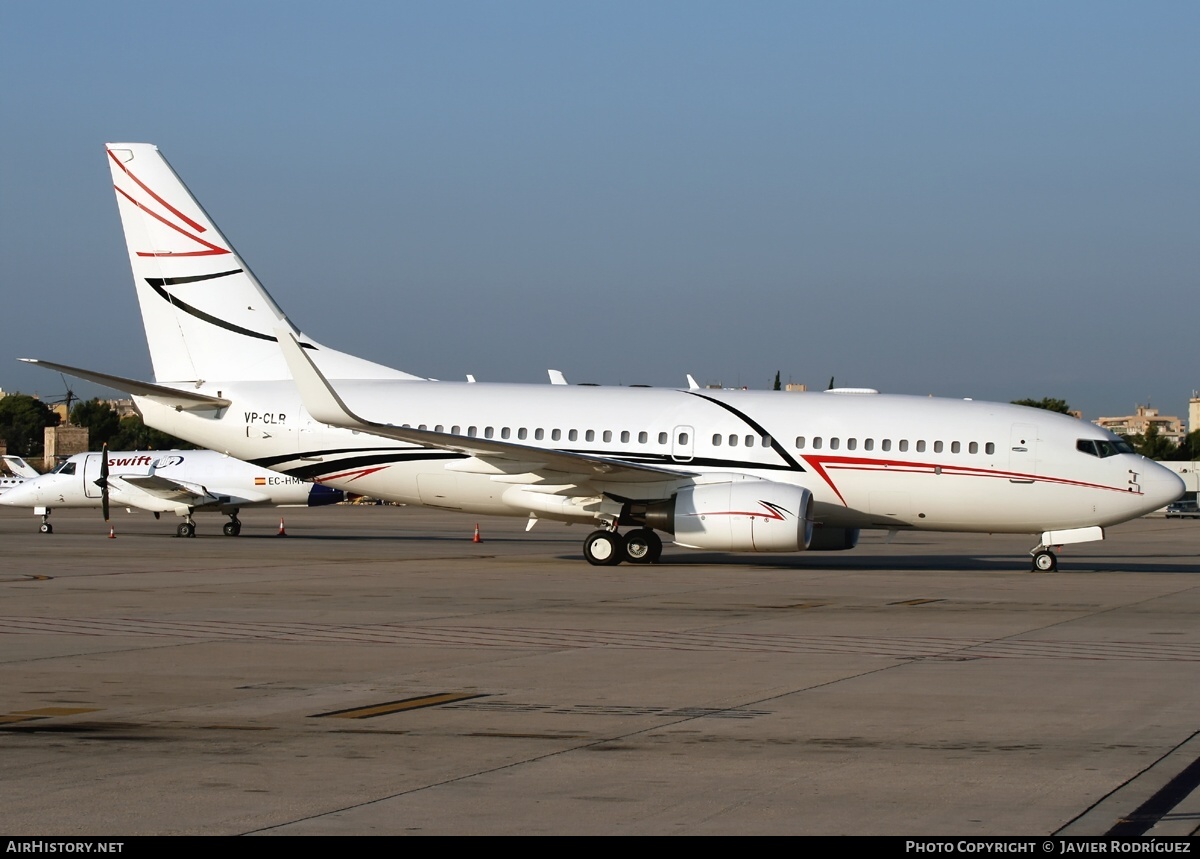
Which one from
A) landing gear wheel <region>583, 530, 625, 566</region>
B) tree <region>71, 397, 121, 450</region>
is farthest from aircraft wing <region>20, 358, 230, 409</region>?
tree <region>71, 397, 121, 450</region>

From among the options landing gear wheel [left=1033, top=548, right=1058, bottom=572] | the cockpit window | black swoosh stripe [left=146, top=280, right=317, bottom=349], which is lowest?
landing gear wheel [left=1033, top=548, right=1058, bottom=572]

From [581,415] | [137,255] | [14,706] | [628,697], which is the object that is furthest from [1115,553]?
[14,706]

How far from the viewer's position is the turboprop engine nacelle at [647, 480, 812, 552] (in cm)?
2620

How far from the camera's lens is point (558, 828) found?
711 centimetres

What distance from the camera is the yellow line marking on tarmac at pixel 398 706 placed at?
422 inches

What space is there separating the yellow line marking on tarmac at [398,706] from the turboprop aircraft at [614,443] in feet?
49.1

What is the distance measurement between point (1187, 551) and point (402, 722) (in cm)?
3436

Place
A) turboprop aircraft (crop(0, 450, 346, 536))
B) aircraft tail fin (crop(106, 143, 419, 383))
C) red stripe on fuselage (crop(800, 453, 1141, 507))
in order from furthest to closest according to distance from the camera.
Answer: turboprop aircraft (crop(0, 450, 346, 536)) → aircraft tail fin (crop(106, 143, 419, 383)) → red stripe on fuselage (crop(800, 453, 1141, 507))

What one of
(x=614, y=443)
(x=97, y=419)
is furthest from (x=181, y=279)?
(x=97, y=419)

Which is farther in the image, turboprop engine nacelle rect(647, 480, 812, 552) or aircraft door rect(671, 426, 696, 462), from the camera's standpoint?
aircraft door rect(671, 426, 696, 462)

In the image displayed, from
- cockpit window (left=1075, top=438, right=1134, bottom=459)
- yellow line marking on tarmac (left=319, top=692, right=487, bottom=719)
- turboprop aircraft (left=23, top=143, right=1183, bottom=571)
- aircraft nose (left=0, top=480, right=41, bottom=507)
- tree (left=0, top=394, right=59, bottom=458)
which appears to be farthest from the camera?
tree (left=0, top=394, right=59, bottom=458)

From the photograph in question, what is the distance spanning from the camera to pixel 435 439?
26703 millimetres

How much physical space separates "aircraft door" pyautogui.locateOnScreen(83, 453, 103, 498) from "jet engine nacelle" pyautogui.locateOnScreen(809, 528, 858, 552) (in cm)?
2756

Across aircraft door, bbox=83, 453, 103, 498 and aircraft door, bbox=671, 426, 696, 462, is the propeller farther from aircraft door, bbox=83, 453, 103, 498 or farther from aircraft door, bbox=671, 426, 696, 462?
aircraft door, bbox=671, 426, 696, 462
